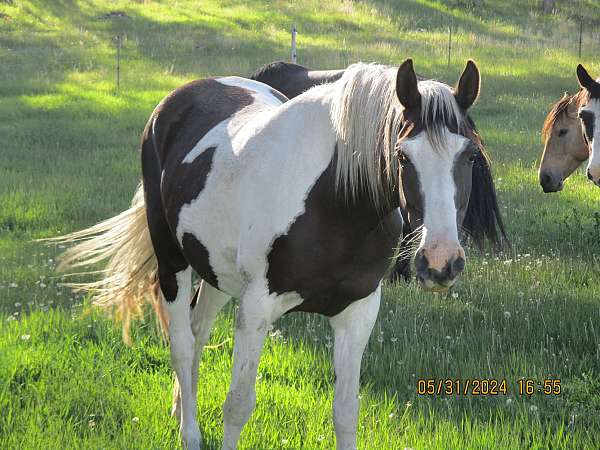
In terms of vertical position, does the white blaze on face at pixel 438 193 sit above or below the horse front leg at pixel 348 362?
above

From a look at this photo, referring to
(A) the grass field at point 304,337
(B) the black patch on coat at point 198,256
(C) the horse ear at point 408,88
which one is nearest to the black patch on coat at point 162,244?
(B) the black patch on coat at point 198,256

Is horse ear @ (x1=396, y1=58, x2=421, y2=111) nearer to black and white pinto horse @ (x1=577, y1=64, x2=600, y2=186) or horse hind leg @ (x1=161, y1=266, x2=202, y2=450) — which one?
horse hind leg @ (x1=161, y1=266, x2=202, y2=450)

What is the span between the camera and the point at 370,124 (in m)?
3.40

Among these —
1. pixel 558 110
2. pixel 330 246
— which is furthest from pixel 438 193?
pixel 558 110

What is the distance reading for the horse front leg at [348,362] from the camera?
3.86 m

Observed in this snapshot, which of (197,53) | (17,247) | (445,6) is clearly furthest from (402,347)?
(445,6)

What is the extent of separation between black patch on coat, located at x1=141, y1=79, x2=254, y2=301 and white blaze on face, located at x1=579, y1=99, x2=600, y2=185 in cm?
300

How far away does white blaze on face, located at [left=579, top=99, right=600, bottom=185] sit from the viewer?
651cm

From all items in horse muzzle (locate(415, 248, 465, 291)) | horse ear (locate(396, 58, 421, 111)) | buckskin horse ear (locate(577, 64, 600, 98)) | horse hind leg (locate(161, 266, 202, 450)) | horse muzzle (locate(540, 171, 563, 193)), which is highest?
horse ear (locate(396, 58, 421, 111))

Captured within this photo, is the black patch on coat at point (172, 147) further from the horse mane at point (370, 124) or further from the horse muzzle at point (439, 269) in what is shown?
the horse muzzle at point (439, 269)

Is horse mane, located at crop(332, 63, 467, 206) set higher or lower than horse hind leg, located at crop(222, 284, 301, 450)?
higher

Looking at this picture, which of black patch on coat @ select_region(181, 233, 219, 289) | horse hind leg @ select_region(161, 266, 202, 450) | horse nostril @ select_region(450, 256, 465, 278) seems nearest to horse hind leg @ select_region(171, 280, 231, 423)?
horse hind leg @ select_region(161, 266, 202, 450)

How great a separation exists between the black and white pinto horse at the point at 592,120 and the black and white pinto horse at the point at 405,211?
0.84 m

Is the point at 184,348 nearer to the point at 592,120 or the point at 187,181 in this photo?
the point at 187,181
